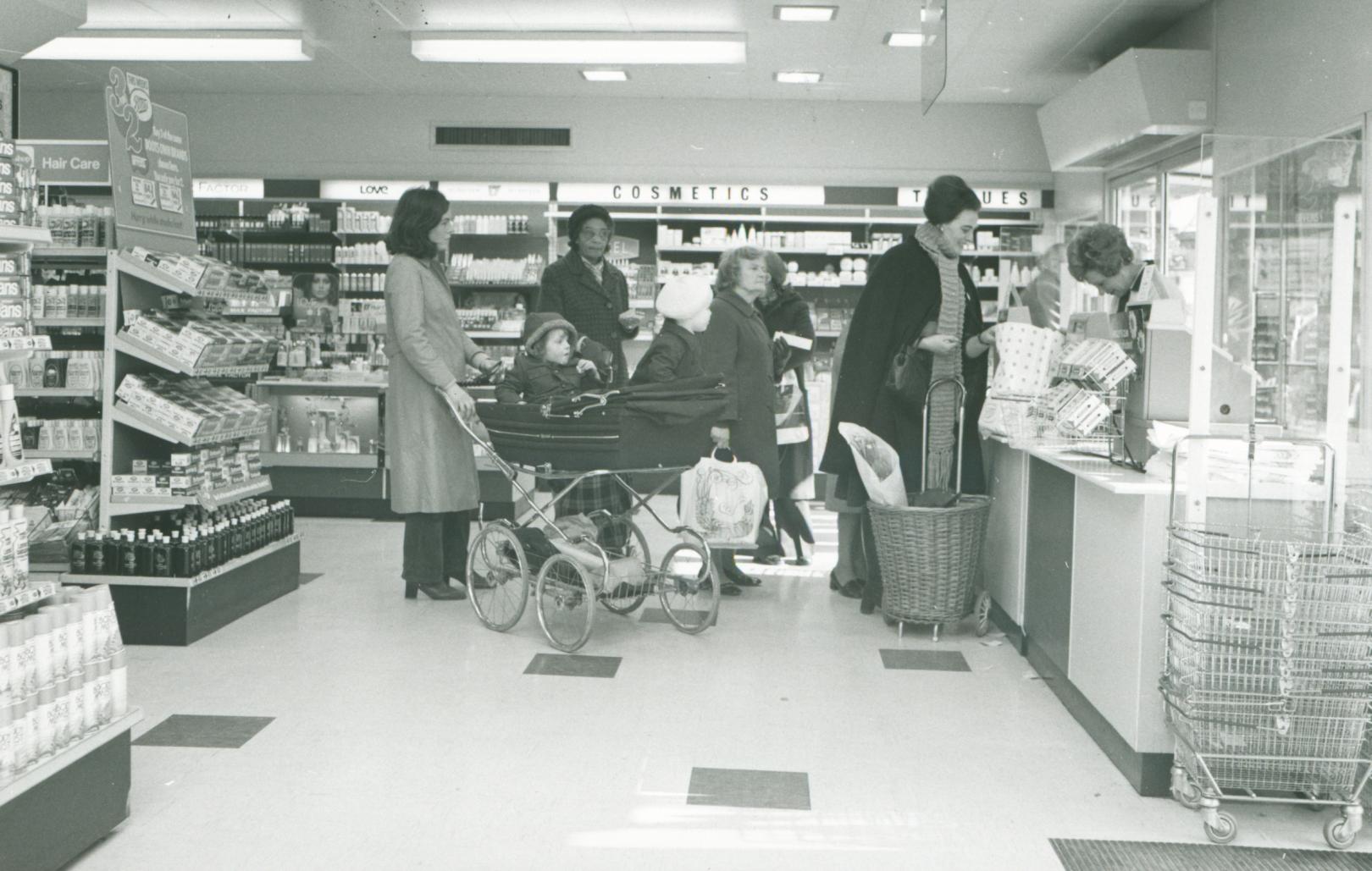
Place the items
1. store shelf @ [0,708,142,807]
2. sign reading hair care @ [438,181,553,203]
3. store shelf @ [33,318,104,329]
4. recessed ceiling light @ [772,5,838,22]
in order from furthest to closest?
sign reading hair care @ [438,181,553,203], recessed ceiling light @ [772,5,838,22], store shelf @ [33,318,104,329], store shelf @ [0,708,142,807]

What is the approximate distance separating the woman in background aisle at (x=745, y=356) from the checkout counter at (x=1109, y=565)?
3.75 ft

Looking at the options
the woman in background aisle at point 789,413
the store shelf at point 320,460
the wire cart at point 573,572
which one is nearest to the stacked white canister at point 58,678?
the wire cart at point 573,572

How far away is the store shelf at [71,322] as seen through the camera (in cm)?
480

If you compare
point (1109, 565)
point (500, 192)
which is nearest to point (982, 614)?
point (1109, 565)

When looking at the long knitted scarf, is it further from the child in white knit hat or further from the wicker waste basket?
the child in white knit hat

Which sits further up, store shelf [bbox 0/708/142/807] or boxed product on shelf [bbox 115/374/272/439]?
boxed product on shelf [bbox 115/374/272/439]

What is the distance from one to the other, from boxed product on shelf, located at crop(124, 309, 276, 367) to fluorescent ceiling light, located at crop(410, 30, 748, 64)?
3703mm

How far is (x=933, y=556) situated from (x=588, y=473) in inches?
52.4

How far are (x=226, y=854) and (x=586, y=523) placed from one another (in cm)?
218

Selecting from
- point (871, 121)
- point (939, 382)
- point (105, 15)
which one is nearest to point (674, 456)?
point (939, 382)

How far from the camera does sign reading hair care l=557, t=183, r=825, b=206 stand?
10125 mm

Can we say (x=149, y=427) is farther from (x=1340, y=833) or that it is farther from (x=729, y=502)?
(x=1340, y=833)

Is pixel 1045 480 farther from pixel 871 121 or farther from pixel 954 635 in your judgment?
pixel 871 121

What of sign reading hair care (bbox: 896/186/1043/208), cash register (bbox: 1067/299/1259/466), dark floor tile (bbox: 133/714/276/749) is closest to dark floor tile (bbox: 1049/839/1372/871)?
cash register (bbox: 1067/299/1259/466)
